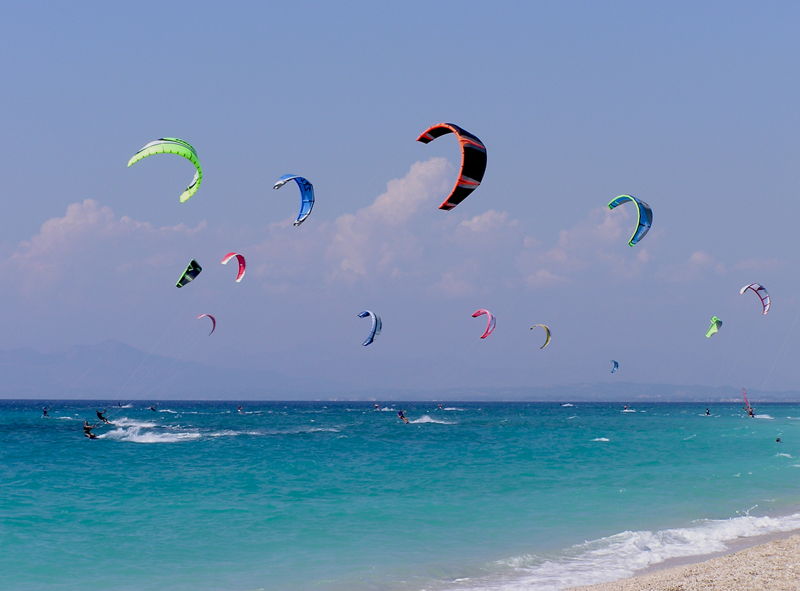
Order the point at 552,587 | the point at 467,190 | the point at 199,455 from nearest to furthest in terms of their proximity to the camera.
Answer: the point at 552,587 → the point at 467,190 → the point at 199,455

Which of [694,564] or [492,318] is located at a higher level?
[492,318]

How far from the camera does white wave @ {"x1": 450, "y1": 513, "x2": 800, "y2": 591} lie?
1029 cm

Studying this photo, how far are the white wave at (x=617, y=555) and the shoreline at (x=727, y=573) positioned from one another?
424 millimetres

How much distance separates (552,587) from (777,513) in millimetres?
8776

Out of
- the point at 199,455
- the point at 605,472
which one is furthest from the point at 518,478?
the point at 199,455

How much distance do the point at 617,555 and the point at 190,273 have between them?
1694 centimetres

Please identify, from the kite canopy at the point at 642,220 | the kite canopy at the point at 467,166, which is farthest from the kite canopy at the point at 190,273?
the kite canopy at the point at 642,220

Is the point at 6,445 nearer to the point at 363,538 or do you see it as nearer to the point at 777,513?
the point at 363,538

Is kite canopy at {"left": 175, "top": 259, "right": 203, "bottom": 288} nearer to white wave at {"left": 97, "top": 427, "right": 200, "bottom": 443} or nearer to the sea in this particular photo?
the sea

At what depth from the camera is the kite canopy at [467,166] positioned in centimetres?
1241

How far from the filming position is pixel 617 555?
11711 mm

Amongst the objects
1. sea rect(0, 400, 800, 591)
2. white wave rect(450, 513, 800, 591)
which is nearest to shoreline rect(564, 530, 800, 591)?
white wave rect(450, 513, 800, 591)

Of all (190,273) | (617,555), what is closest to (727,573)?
(617,555)

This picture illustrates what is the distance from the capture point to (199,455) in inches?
1081
